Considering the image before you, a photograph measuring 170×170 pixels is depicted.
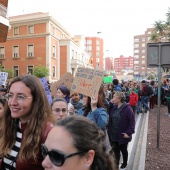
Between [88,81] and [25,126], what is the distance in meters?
2.55

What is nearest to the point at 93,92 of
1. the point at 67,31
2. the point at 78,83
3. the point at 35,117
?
the point at 78,83

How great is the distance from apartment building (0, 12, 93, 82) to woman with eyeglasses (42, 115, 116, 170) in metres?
37.0

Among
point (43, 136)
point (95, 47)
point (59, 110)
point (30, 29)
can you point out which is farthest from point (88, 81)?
point (95, 47)

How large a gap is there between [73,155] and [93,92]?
9.61 feet

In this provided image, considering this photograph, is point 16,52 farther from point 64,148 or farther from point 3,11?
point 64,148

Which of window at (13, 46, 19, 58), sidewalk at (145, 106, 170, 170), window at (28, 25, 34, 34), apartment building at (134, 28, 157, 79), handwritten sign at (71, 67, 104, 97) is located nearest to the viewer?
handwritten sign at (71, 67, 104, 97)

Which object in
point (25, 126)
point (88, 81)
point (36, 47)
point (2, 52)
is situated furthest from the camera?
point (2, 52)

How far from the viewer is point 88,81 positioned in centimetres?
459

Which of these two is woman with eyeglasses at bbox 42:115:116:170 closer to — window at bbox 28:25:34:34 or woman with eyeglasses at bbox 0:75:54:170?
woman with eyeglasses at bbox 0:75:54:170

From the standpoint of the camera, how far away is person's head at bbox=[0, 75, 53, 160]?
6.78 feet

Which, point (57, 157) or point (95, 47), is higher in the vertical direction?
point (95, 47)

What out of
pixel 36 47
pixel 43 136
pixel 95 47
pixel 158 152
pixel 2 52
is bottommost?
pixel 158 152

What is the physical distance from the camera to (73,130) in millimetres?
1442

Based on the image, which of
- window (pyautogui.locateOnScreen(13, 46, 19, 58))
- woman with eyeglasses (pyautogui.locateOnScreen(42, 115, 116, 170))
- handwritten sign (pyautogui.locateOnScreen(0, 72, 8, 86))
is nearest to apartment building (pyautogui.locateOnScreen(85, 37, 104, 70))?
window (pyautogui.locateOnScreen(13, 46, 19, 58))
